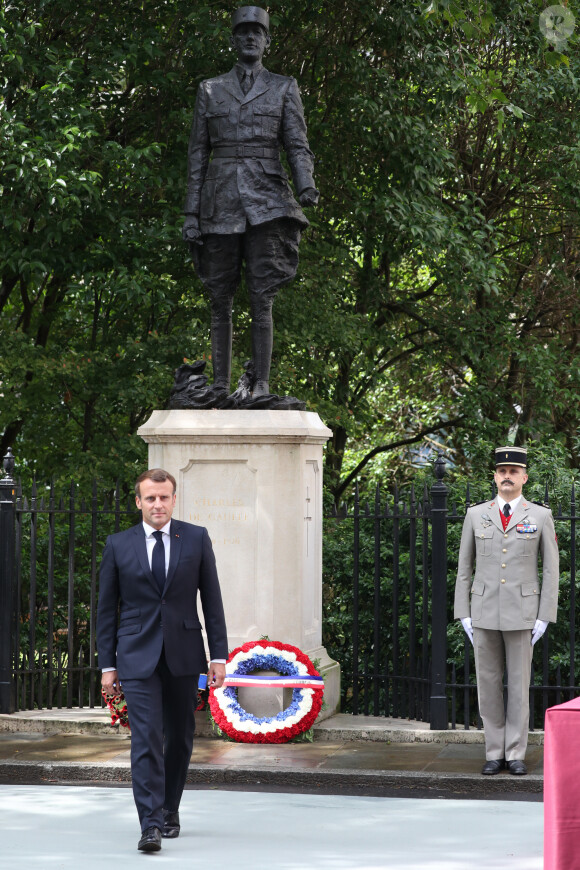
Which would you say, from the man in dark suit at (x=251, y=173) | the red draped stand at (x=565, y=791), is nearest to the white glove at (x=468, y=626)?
the man in dark suit at (x=251, y=173)

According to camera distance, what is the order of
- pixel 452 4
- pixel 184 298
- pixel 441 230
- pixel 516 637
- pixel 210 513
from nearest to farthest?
pixel 516 637, pixel 452 4, pixel 210 513, pixel 441 230, pixel 184 298

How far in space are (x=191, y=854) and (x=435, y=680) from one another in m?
3.62

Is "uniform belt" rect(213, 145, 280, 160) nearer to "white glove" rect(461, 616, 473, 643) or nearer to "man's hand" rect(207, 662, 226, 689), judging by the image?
"white glove" rect(461, 616, 473, 643)

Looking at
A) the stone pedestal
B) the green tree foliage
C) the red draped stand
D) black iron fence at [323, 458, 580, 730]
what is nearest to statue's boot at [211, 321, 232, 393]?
the stone pedestal

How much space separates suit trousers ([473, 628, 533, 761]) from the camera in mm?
7988

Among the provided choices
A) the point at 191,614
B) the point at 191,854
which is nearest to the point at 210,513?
the point at 191,614

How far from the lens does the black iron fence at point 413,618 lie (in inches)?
360

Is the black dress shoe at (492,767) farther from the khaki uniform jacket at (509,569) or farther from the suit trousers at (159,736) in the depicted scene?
the suit trousers at (159,736)

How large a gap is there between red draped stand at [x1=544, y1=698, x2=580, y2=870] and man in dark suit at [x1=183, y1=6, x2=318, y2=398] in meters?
5.33

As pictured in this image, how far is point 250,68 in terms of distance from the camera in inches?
379

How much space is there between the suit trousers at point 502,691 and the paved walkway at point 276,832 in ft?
3.02

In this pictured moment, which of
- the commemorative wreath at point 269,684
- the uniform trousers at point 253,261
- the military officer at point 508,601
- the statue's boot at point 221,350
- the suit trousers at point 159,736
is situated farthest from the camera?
the statue's boot at point 221,350

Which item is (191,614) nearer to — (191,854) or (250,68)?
(191,854)

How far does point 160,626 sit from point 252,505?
10.7 feet
